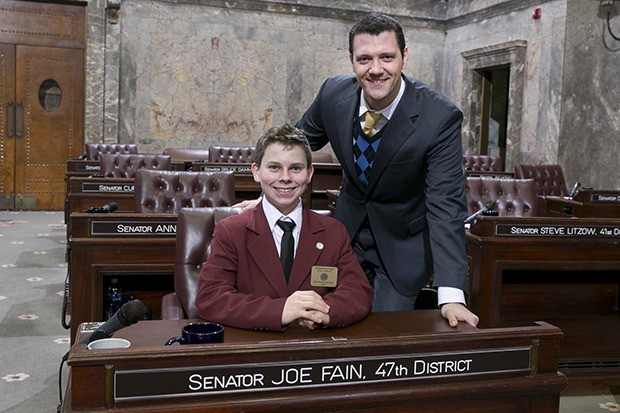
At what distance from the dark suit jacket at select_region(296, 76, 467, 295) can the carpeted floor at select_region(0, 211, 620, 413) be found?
1.70m

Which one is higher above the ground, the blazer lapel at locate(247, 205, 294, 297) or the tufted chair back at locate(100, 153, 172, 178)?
the tufted chair back at locate(100, 153, 172, 178)

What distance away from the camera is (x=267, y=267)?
2.04 metres

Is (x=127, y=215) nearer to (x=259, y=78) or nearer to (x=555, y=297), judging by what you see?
(x=555, y=297)

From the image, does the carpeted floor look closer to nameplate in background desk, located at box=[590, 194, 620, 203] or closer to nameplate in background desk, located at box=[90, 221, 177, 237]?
nameplate in background desk, located at box=[90, 221, 177, 237]

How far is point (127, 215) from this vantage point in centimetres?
350

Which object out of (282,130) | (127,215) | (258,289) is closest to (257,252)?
(258,289)

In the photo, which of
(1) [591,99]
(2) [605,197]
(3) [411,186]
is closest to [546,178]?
(1) [591,99]

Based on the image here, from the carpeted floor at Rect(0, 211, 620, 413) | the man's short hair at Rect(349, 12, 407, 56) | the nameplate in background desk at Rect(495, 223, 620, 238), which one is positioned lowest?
the carpeted floor at Rect(0, 211, 620, 413)

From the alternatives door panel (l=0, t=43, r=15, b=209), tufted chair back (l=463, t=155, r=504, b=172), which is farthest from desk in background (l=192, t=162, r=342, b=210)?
door panel (l=0, t=43, r=15, b=209)

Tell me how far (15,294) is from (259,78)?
6475mm

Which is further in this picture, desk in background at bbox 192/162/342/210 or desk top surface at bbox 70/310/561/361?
desk in background at bbox 192/162/342/210

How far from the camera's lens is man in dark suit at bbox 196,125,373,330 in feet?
6.45

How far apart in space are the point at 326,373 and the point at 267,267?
1.93 ft

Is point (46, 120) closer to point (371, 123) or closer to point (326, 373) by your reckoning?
point (371, 123)
